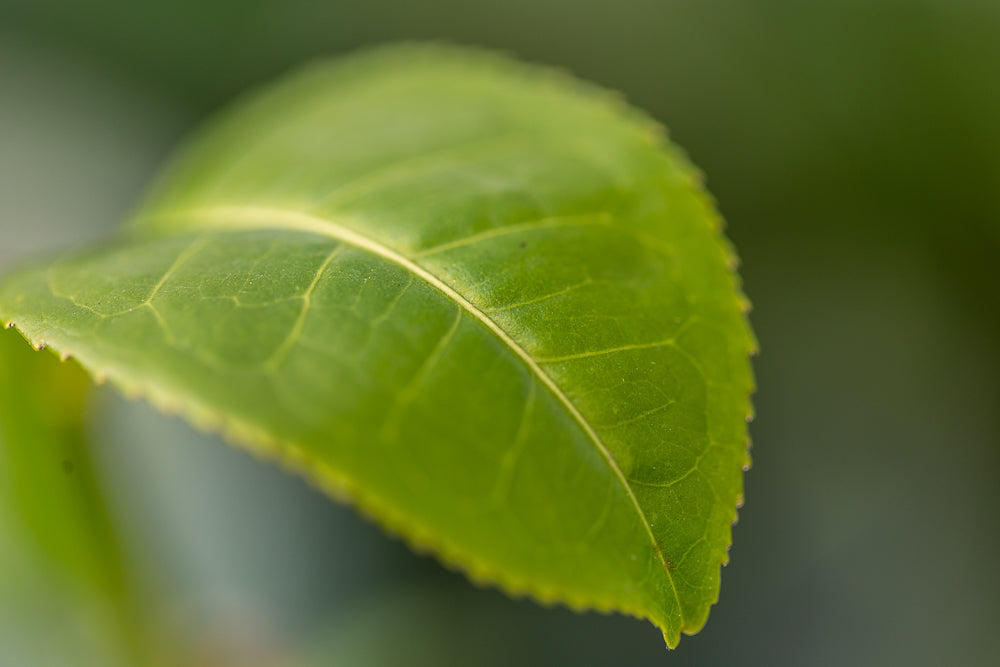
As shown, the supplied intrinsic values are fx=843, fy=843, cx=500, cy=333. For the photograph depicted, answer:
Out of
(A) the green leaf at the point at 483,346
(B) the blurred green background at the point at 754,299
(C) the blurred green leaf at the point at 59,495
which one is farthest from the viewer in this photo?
(B) the blurred green background at the point at 754,299

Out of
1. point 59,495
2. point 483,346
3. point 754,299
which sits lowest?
point 754,299

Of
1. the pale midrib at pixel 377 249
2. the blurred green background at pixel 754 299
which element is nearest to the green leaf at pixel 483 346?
the pale midrib at pixel 377 249

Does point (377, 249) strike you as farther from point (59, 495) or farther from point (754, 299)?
point (754, 299)

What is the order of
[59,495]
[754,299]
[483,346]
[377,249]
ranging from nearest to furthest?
[483,346], [377,249], [59,495], [754,299]

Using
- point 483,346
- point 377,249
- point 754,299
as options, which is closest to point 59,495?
point 377,249

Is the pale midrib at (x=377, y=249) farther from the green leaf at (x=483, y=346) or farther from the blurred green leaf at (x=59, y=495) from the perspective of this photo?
the blurred green leaf at (x=59, y=495)

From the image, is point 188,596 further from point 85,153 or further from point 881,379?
point 881,379

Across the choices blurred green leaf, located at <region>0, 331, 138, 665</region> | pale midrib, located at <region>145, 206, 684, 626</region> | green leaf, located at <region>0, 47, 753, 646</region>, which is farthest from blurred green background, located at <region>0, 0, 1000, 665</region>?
green leaf, located at <region>0, 47, 753, 646</region>

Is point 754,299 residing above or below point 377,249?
below
